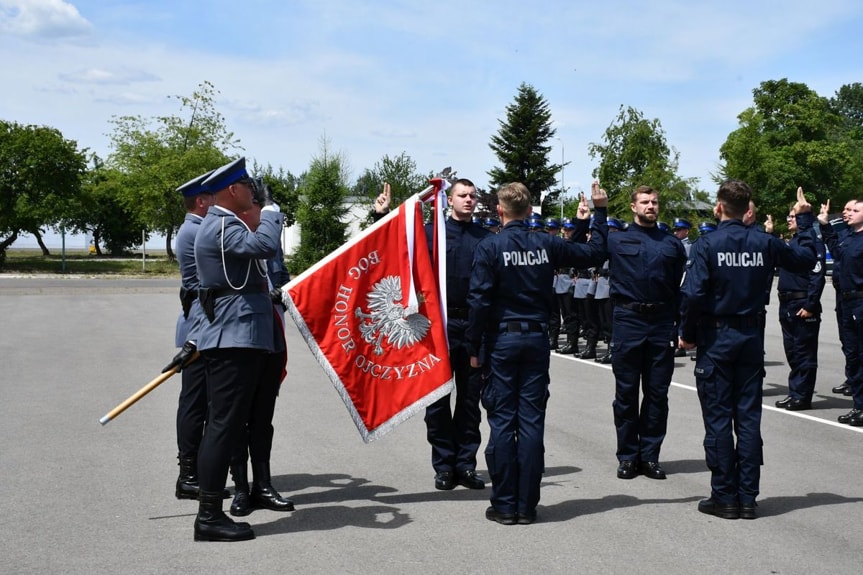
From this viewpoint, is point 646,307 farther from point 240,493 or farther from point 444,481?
point 240,493

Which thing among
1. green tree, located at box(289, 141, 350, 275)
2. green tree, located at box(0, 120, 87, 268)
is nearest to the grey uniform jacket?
green tree, located at box(289, 141, 350, 275)

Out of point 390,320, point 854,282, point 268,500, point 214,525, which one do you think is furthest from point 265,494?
point 854,282

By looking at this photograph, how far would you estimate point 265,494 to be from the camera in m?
6.06

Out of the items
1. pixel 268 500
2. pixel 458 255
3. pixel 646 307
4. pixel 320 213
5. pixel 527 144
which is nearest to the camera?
pixel 268 500

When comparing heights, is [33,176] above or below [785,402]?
above

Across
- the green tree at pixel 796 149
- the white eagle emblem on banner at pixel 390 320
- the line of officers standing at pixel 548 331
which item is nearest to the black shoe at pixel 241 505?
the white eagle emblem on banner at pixel 390 320

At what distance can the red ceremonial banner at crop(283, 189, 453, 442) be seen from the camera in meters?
6.20

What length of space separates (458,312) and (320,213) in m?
35.8

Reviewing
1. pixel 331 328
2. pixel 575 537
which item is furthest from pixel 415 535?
pixel 331 328

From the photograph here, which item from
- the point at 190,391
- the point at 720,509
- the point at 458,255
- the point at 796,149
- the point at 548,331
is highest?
the point at 796,149

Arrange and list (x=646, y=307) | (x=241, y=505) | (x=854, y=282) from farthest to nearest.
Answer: (x=854, y=282), (x=646, y=307), (x=241, y=505)

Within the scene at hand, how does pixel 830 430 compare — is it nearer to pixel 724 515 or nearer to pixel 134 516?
pixel 724 515

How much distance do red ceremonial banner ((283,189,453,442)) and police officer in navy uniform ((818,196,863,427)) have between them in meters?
4.43

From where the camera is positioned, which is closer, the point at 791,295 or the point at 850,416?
the point at 850,416
